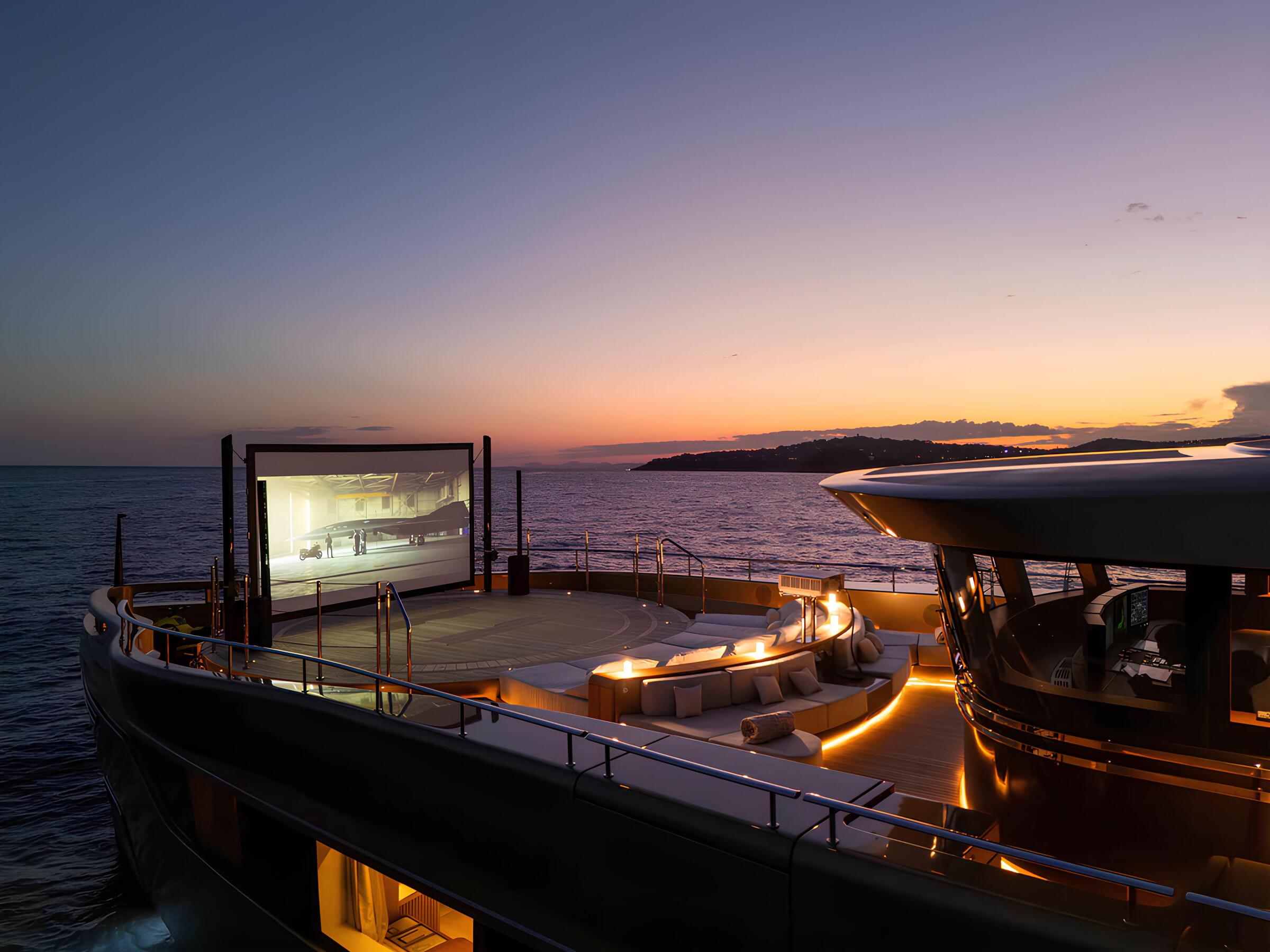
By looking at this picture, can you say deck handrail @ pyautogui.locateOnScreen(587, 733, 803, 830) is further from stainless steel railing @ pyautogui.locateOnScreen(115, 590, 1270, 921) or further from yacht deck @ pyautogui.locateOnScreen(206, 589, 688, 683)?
yacht deck @ pyautogui.locateOnScreen(206, 589, 688, 683)

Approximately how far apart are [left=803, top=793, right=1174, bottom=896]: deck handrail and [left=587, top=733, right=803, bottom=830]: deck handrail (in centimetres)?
25

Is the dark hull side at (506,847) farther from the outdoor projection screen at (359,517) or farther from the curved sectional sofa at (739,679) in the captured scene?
the outdoor projection screen at (359,517)

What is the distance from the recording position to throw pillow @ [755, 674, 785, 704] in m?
9.42

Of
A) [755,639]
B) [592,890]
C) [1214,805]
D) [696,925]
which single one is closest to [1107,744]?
[1214,805]

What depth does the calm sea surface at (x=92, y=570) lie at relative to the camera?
13.2m

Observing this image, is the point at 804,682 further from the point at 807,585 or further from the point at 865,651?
the point at 807,585

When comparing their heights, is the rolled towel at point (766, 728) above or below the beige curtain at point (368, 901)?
above

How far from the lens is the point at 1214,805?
12.3 feet

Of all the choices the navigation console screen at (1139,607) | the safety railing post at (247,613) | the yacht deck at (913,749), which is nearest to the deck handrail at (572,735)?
the navigation console screen at (1139,607)

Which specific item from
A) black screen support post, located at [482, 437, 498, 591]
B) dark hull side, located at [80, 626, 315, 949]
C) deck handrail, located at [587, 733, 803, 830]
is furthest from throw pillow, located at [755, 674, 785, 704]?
black screen support post, located at [482, 437, 498, 591]

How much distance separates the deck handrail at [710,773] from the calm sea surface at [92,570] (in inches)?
405

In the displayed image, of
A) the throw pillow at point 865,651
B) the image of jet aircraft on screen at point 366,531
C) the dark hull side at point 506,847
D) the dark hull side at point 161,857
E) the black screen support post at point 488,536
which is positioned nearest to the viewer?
the dark hull side at point 506,847

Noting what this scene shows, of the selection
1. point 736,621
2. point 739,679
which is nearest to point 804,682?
point 739,679

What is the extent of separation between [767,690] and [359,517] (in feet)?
32.7
